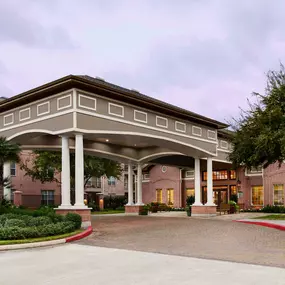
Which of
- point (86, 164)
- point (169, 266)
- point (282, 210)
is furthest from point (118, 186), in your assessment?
point (169, 266)

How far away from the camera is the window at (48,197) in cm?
4778

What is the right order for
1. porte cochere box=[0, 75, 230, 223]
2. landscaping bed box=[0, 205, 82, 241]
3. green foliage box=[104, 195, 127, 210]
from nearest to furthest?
landscaping bed box=[0, 205, 82, 241]
porte cochere box=[0, 75, 230, 223]
green foliage box=[104, 195, 127, 210]

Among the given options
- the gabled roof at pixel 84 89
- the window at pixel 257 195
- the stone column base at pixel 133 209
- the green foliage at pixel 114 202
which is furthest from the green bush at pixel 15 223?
the green foliage at pixel 114 202

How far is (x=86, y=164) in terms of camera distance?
39188 mm

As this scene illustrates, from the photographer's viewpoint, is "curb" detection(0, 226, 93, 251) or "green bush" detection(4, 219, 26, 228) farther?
"green bush" detection(4, 219, 26, 228)

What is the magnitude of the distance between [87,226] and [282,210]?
813 inches

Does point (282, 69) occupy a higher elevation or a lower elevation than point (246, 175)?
higher

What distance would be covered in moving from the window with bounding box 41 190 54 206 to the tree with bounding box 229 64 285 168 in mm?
28108

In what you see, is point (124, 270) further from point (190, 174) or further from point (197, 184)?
point (190, 174)

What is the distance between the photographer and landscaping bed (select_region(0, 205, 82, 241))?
1319 cm

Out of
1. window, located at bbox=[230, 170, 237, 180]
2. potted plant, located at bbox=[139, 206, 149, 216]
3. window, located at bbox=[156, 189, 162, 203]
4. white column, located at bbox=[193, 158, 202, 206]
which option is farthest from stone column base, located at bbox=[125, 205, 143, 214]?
window, located at bbox=[230, 170, 237, 180]

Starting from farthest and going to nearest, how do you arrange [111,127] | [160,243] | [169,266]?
[111,127], [160,243], [169,266]

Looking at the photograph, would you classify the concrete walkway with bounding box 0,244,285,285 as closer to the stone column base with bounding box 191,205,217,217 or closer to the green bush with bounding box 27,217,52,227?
the green bush with bounding box 27,217,52,227

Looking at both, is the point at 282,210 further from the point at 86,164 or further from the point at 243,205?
the point at 86,164
